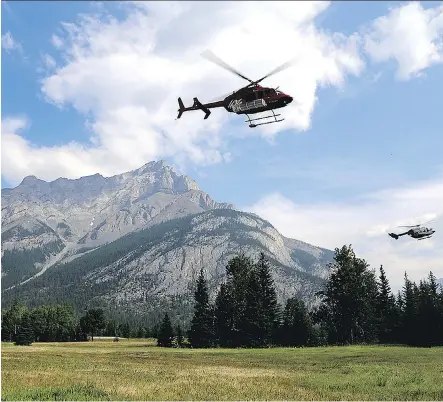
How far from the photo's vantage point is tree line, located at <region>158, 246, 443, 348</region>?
85.3m

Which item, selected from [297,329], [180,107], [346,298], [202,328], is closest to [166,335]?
[202,328]

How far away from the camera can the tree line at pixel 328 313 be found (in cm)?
8531

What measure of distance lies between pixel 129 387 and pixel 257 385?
7274 mm

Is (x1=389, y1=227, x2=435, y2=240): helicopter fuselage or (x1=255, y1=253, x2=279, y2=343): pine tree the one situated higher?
(x1=389, y1=227, x2=435, y2=240): helicopter fuselage

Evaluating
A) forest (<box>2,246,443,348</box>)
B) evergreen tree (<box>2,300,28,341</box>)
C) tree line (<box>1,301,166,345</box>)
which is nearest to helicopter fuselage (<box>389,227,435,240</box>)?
forest (<box>2,246,443,348</box>)

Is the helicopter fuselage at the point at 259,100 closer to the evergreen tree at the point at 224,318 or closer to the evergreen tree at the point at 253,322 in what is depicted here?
the evergreen tree at the point at 253,322

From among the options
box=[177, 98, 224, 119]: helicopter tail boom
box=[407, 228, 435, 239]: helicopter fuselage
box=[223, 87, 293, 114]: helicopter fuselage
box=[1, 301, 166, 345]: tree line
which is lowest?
box=[1, 301, 166, 345]: tree line

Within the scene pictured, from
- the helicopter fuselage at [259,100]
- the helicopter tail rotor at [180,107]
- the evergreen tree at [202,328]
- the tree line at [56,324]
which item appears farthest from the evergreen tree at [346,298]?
the tree line at [56,324]

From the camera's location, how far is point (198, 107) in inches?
1544

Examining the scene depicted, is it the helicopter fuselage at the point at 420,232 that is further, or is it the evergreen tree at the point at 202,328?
the evergreen tree at the point at 202,328

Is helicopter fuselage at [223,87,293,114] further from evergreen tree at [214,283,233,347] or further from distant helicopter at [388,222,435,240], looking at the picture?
evergreen tree at [214,283,233,347]

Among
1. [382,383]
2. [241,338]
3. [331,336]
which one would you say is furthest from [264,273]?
[382,383]

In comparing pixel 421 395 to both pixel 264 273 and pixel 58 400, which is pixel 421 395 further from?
pixel 264 273

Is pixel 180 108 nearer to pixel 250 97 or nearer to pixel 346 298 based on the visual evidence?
pixel 250 97
